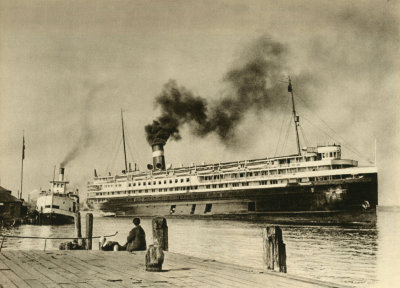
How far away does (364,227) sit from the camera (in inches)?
941

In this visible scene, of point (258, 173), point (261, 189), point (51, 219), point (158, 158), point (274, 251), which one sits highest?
point (158, 158)

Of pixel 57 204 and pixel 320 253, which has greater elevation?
pixel 57 204

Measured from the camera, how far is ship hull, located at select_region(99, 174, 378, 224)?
25.2 metres

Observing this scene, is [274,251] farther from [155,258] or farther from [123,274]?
[123,274]

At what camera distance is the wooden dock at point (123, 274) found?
4.89 m

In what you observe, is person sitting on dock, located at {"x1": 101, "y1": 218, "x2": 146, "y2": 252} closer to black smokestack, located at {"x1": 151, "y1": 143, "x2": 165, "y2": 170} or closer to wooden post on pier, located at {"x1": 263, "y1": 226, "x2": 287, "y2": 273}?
wooden post on pier, located at {"x1": 263, "y1": 226, "x2": 287, "y2": 273}

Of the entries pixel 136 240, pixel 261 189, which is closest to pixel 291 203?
pixel 261 189

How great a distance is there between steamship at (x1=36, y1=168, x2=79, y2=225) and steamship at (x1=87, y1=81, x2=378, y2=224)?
20.5 ft

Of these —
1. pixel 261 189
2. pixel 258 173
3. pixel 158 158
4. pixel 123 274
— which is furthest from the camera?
pixel 158 158

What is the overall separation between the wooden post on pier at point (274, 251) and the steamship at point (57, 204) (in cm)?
2803

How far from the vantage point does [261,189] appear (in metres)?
29.5

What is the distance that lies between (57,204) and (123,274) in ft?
98.3

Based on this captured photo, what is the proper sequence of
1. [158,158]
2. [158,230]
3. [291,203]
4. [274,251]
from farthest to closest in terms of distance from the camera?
1. [158,158]
2. [291,203]
3. [158,230]
4. [274,251]

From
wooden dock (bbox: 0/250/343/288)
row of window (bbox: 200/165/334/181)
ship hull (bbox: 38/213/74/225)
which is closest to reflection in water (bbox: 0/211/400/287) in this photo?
wooden dock (bbox: 0/250/343/288)
